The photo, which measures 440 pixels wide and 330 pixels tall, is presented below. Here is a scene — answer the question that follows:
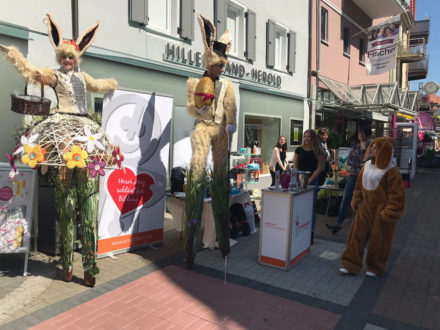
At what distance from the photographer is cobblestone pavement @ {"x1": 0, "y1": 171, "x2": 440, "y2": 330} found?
3.30 meters

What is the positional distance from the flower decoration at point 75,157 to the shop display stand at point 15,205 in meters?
1.11

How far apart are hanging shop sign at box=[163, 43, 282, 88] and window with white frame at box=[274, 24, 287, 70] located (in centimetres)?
69

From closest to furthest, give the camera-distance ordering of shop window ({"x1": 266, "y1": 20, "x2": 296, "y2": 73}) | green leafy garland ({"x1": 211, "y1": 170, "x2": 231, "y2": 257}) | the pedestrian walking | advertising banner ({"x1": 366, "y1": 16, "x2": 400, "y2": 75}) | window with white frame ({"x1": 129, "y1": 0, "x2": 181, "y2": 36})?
green leafy garland ({"x1": 211, "y1": 170, "x2": 231, "y2": 257})
the pedestrian walking
window with white frame ({"x1": 129, "y1": 0, "x2": 181, "y2": 36})
shop window ({"x1": 266, "y1": 20, "x2": 296, "y2": 73})
advertising banner ({"x1": 366, "y1": 16, "x2": 400, "y2": 75})

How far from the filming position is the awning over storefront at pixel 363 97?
1489cm

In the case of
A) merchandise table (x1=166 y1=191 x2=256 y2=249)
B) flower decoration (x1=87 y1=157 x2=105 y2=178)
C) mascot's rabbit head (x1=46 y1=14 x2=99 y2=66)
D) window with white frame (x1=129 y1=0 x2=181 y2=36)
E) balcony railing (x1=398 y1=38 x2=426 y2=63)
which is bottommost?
merchandise table (x1=166 y1=191 x2=256 y2=249)

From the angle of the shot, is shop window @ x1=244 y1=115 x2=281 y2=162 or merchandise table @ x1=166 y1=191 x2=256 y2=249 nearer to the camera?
merchandise table @ x1=166 y1=191 x2=256 y2=249

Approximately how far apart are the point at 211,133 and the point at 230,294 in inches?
77.1

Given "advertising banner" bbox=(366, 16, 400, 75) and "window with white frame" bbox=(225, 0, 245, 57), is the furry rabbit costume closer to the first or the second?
"window with white frame" bbox=(225, 0, 245, 57)

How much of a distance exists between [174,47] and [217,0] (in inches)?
85.4

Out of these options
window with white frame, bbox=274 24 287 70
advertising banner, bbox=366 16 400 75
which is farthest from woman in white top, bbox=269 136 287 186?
advertising banner, bbox=366 16 400 75

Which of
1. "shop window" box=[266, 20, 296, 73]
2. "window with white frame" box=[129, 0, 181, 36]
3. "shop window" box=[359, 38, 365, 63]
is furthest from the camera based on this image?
"shop window" box=[359, 38, 365, 63]

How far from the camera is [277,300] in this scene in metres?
3.74

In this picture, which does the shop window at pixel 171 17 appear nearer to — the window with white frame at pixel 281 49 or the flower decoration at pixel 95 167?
the flower decoration at pixel 95 167

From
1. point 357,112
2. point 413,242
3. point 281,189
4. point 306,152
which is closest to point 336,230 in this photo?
point 413,242
